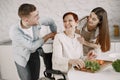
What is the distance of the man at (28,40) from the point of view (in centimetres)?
207

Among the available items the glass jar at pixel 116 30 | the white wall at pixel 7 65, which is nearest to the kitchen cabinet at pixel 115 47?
the glass jar at pixel 116 30

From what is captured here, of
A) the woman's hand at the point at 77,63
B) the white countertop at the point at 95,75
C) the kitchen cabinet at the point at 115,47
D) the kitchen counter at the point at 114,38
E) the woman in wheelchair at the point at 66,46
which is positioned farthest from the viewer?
the kitchen counter at the point at 114,38

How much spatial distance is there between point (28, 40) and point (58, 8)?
74 cm

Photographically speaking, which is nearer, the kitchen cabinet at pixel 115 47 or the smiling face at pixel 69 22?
the smiling face at pixel 69 22

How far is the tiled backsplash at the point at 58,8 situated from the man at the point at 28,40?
17.3 inches

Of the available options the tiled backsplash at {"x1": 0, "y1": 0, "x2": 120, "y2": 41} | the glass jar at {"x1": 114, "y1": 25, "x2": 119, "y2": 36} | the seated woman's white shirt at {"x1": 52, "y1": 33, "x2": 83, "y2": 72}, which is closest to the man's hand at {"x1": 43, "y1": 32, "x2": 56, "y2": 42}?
the seated woman's white shirt at {"x1": 52, "y1": 33, "x2": 83, "y2": 72}

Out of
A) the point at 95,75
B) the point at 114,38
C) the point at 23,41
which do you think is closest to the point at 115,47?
the point at 114,38

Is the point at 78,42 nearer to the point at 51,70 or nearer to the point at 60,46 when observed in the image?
the point at 60,46

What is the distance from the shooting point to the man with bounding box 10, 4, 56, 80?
207cm

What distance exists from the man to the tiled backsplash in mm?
439

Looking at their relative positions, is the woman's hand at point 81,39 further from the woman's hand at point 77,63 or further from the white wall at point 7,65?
the white wall at point 7,65

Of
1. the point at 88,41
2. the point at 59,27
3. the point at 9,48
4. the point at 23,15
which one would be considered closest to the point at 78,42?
the point at 88,41

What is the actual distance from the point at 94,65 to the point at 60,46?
1.14 ft

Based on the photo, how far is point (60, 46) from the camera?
6.75 ft
